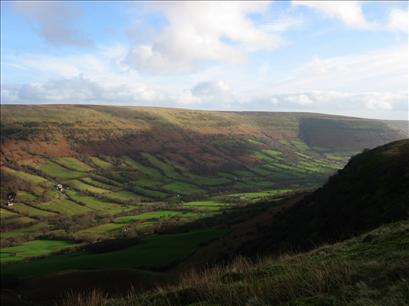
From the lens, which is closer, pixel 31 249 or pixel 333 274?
pixel 333 274

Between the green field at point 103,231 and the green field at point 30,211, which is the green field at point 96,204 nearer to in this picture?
the green field at point 30,211

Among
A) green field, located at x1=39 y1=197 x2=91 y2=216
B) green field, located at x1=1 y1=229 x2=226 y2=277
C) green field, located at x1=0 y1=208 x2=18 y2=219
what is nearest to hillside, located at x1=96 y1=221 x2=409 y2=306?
green field, located at x1=1 y1=229 x2=226 y2=277

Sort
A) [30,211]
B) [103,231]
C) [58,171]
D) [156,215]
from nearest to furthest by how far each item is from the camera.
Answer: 1. [103,231]
2. [156,215]
3. [30,211]
4. [58,171]

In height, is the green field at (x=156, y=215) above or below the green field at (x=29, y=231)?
above

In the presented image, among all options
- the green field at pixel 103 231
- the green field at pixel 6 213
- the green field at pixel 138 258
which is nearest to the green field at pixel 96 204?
the green field at pixel 103 231

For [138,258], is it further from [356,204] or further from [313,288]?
[313,288]

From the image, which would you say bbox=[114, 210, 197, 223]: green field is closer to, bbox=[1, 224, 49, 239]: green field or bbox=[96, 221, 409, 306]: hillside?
bbox=[1, 224, 49, 239]: green field

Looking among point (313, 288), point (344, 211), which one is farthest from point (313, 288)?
point (344, 211)
